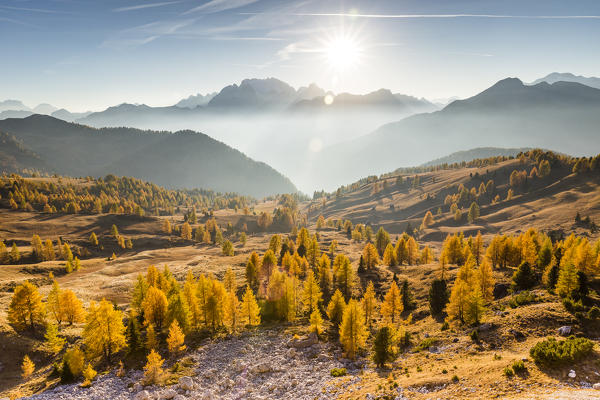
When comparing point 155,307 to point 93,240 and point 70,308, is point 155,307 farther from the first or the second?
point 93,240

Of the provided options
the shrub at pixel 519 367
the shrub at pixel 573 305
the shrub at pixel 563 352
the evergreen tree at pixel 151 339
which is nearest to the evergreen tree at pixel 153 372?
the evergreen tree at pixel 151 339

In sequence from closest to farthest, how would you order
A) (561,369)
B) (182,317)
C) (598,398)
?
(598,398) → (561,369) → (182,317)

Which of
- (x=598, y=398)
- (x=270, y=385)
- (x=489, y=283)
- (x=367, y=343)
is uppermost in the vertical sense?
(x=598, y=398)

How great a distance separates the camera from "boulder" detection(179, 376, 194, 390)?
39.2m

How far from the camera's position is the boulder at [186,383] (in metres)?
39.2

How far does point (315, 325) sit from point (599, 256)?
5907 cm

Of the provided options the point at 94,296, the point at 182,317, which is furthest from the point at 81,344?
the point at 94,296

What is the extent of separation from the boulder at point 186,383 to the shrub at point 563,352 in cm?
4287

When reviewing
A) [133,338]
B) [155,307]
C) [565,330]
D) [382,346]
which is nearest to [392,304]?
[382,346]

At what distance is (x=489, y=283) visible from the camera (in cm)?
6059

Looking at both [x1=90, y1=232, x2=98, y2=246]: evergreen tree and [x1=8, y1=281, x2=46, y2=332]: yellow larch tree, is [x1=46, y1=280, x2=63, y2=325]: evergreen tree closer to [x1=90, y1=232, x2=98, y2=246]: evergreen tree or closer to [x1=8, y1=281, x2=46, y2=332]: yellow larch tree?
[x1=8, y1=281, x2=46, y2=332]: yellow larch tree

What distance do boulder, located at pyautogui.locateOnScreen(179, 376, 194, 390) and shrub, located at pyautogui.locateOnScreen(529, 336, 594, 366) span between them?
42866 mm

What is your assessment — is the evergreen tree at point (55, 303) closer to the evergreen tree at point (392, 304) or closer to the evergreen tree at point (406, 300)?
the evergreen tree at point (392, 304)

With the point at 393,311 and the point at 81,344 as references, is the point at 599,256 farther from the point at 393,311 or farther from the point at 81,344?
the point at 81,344
